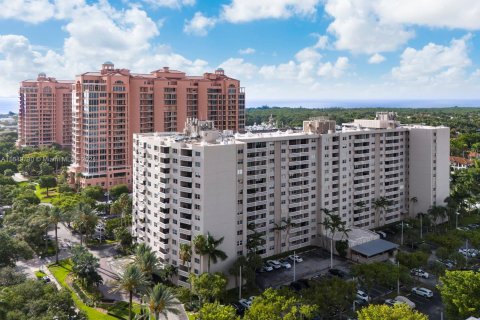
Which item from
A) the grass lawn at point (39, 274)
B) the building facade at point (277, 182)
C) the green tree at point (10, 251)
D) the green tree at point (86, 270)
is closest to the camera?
the green tree at point (86, 270)

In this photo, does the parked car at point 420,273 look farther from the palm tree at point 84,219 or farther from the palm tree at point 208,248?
the palm tree at point 84,219

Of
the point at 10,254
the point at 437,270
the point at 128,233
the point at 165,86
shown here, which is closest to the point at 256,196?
the point at 128,233

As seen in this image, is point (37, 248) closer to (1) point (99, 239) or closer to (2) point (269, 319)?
(1) point (99, 239)

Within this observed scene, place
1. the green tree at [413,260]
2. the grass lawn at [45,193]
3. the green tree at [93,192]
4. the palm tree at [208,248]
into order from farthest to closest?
the grass lawn at [45,193], the green tree at [93,192], the green tree at [413,260], the palm tree at [208,248]

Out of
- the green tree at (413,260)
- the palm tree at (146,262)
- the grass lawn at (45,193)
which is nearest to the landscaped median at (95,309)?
the palm tree at (146,262)

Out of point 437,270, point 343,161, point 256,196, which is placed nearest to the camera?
point 437,270

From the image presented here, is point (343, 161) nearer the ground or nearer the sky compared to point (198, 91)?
nearer the ground

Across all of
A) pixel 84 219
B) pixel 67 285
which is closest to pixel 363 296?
pixel 67 285

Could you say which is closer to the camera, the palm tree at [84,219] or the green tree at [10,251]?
the green tree at [10,251]
